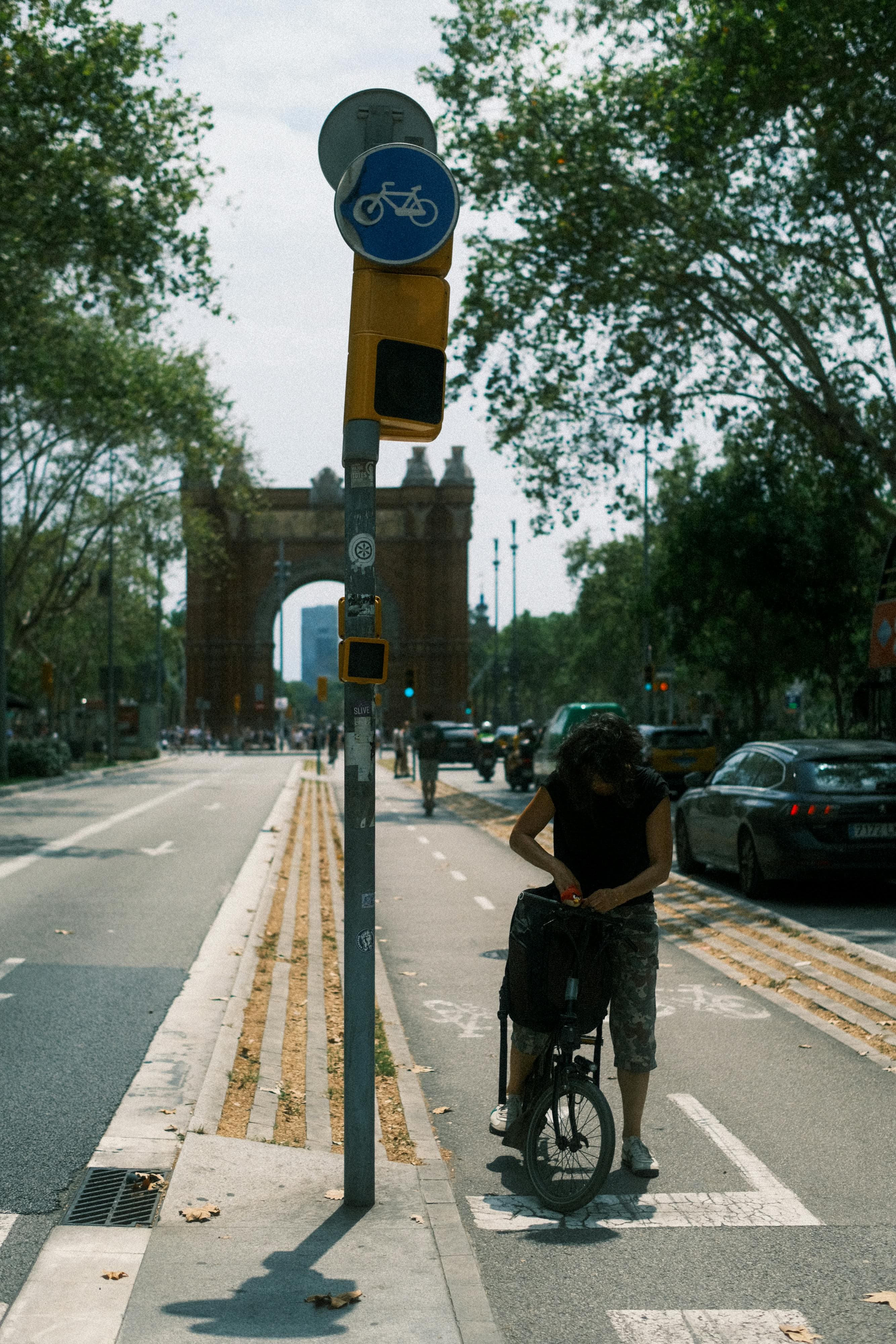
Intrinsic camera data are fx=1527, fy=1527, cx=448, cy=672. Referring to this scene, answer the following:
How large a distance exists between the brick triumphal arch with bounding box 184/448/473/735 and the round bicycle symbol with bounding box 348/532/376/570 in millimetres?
74629

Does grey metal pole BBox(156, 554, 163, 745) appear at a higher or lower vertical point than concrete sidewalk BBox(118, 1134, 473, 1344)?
higher

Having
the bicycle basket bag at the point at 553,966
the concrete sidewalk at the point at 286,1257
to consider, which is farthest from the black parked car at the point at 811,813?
the concrete sidewalk at the point at 286,1257

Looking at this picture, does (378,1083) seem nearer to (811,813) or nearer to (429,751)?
(811,813)

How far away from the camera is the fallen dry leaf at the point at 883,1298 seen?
4.26 m

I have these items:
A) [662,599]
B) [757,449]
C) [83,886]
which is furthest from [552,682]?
[83,886]

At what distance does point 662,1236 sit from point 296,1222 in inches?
45.9

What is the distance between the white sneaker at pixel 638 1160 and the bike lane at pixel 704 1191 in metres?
0.04

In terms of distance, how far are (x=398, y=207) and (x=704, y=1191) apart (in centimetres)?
361

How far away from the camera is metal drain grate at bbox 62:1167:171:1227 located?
4.80 m

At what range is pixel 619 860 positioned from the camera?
5520 millimetres

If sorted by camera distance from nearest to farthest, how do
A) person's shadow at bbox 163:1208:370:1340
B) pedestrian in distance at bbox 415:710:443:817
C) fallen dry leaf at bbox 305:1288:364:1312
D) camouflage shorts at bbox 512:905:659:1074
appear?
person's shadow at bbox 163:1208:370:1340, fallen dry leaf at bbox 305:1288:364:1312, camouflage shorts at bbox 512:905:659:1074, pedestrian in distance at bbox 415:710:443:817

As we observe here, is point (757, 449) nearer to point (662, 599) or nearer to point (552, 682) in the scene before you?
point (662, 599)

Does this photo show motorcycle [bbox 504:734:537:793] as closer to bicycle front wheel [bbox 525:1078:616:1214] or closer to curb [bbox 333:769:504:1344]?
curb [bbox 333:769:504:1344]

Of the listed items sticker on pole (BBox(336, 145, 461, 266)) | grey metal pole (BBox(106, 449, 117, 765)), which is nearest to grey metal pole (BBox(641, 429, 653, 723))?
grey metal pole (BBox(106, 449, 117, 765))
